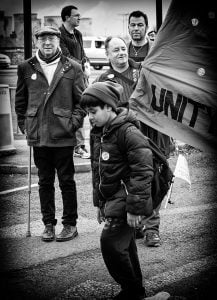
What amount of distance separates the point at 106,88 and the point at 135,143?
1.48ft

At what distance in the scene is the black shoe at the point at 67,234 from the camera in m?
5.27

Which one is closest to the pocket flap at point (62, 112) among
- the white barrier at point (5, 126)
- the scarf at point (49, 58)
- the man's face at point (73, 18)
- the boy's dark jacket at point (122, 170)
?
the scarf at point (49, 58)

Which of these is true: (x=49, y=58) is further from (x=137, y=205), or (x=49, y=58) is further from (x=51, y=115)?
(x=137, y=205)

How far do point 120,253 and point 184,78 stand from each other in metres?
1.58

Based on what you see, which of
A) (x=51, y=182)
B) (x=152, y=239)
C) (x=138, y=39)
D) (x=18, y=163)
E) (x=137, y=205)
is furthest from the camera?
(x=18, y=163)

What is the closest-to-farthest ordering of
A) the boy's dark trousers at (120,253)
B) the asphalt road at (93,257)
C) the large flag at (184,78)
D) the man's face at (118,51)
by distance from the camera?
the boy's dark trousers at (120,253), the asphalt road at (93,257), the large flag at (184,78), the man's face at (118,51)

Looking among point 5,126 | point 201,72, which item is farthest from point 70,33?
point 201,72

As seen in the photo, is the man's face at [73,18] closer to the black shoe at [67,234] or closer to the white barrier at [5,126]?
the white barrier at [5,126]

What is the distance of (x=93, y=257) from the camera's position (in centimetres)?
479

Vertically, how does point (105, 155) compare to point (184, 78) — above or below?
below

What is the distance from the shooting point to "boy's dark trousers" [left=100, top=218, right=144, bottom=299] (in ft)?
11.7

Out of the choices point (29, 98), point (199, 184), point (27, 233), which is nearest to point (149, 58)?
point (29, 98)

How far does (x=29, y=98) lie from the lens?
538 centimetres

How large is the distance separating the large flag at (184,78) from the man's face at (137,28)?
39.8 inches
